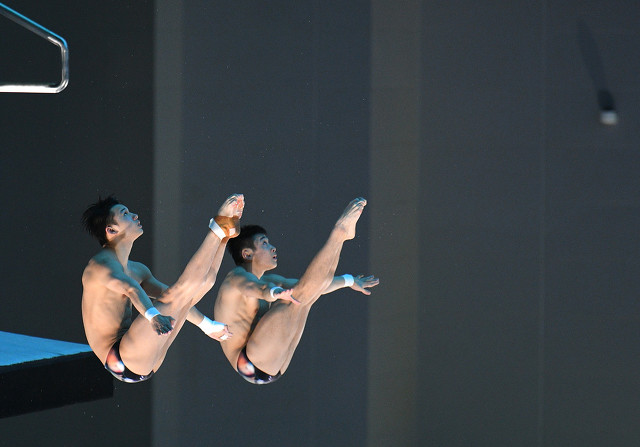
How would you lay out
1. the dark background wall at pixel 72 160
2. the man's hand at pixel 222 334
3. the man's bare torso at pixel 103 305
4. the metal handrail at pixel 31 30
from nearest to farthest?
the metal handrail at pixel 31 30
the man's bare torso at pixel 103 305
the man's hand at pixel 222 334
the dark background wall at pixel 72 160

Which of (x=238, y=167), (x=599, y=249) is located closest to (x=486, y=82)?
(x=599, y=249)

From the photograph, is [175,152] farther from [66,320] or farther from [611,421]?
[611,421]

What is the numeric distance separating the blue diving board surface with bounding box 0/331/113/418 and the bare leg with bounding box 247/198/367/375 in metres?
1.25

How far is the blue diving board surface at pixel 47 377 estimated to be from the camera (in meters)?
6.20

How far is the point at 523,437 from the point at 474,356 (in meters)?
0.86

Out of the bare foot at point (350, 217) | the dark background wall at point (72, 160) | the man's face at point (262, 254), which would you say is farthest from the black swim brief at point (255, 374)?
the dark background wall at point (72, 160)

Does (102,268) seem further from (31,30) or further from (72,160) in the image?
(72,160)

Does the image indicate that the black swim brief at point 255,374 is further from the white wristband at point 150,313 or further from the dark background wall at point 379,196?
the dark background wall at point 379,196

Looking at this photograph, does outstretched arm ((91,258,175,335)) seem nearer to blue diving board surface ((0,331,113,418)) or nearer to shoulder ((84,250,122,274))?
shoulder ((84,250,122,274))

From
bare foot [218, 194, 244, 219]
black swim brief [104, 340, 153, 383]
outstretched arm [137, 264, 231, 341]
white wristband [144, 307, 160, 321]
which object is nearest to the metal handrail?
bare foot [218, 194, 244, 219]

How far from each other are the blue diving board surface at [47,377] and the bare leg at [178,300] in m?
0.89

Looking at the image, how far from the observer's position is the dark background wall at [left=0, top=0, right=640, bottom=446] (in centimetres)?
887

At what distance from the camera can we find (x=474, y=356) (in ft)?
30.7

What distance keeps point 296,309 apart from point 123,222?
114cm
